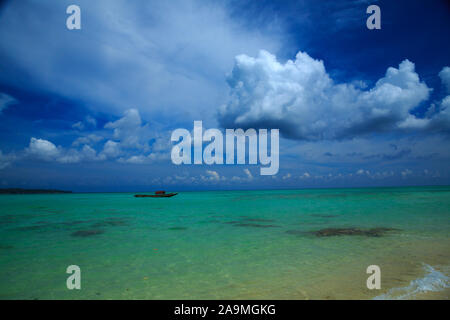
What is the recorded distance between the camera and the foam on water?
4.95 meters

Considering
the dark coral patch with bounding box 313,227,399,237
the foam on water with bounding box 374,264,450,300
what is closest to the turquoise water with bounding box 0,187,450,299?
the foam on water with bounding box 374,264,450,300

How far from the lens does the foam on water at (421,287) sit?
4.95m

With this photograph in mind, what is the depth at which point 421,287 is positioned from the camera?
535cm

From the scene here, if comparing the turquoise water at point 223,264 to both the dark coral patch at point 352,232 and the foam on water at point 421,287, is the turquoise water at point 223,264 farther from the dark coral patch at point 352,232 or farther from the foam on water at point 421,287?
the dark coral patch at point 352,232

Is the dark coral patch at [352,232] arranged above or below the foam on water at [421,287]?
below

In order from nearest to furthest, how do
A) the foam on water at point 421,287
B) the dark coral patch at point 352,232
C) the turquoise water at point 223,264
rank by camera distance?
the foam on water at point 421,287, the turquoise water at point 223,264, the dark coral patch at point 352,232

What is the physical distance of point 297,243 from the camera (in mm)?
10062

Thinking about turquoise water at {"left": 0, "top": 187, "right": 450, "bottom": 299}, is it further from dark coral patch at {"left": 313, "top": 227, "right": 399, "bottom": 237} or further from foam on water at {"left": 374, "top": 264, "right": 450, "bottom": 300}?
dark coral patch at {"left": 313, "top": 227, "right": 399, "bottom": 237}

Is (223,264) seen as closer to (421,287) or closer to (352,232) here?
(421,287)

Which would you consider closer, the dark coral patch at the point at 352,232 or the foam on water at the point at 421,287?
the foam on water at the point at 421,287

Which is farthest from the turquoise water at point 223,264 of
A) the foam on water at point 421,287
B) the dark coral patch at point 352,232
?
the dark coral patch at point 352,232

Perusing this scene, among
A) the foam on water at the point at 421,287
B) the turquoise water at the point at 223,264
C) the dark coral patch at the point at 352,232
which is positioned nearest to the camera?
the foam on water at the point at 421,287
